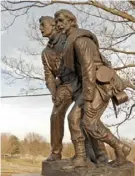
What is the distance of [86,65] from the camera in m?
3.12

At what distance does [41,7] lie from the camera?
25.7ft

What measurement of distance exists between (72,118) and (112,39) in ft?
16.4

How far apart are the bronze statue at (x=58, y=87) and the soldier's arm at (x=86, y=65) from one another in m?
0.26

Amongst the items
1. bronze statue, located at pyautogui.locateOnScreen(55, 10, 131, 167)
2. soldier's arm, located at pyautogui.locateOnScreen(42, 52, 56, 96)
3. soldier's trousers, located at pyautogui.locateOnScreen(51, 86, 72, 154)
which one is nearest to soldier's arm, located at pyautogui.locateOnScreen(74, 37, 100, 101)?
bronze statue, located at pyautogui.locateOnScreen(55, 10, 131, 167)

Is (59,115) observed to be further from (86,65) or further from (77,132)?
(86,65)

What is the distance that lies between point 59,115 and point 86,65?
1.97ft

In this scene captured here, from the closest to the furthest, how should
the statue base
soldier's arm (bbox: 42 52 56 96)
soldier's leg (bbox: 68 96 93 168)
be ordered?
the statue base
soldier's leg (bbox: 68 96 93 168)
soldier's arm (bbox: 42 52 56 96)

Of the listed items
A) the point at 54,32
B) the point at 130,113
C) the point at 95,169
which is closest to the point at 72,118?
the point at 95,169

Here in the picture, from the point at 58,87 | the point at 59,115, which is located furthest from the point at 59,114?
the point at 58,87

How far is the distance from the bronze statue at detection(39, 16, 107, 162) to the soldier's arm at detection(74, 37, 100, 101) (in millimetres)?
263

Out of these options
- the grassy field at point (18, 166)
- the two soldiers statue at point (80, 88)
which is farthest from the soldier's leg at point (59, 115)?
the grassy field at point (18, 166)

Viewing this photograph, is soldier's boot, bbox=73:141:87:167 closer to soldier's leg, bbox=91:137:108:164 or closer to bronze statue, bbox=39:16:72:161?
soldier's leg, bbox=91:137:108:164

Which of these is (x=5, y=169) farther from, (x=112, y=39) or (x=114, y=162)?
(x=114, y=162)

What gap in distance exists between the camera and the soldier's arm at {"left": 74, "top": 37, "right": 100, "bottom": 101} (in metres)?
3.10
